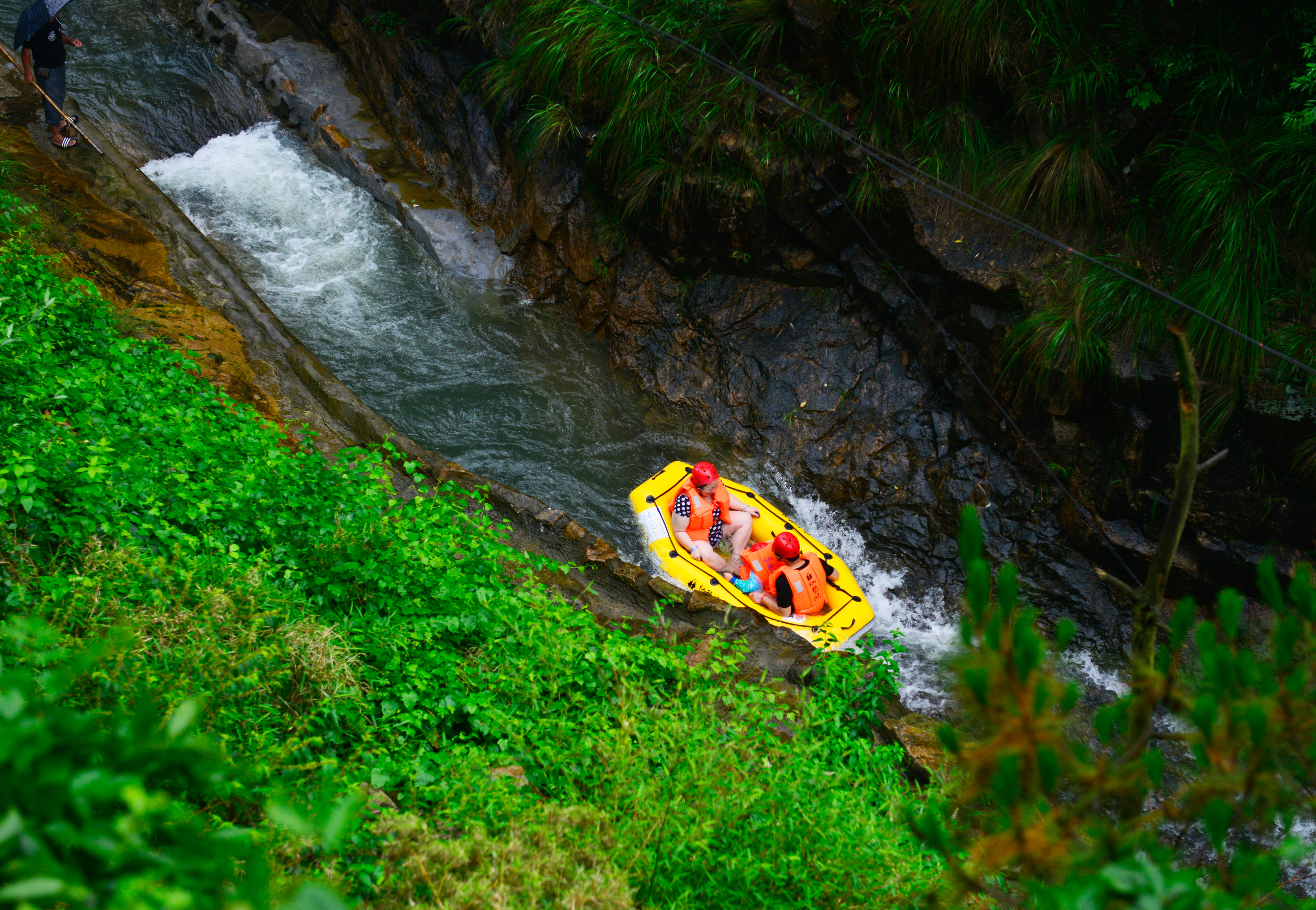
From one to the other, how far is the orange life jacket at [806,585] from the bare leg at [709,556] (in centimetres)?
43

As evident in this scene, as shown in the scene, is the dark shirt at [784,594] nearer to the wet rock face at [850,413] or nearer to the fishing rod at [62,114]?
the wet rock face at [850,413]

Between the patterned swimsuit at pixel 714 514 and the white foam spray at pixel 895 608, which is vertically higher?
the patterned swimsuit at pixel 714 514

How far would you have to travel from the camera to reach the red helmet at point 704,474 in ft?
22.2

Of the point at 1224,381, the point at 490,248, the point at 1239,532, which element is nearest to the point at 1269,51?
the point at 1224,381

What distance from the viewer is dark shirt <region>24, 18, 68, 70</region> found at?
7637mm

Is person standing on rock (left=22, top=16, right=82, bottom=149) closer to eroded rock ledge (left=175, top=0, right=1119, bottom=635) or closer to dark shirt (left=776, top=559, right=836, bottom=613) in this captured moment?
eroded rock ledge (left=175, top=0, right=1119, bottom=635)

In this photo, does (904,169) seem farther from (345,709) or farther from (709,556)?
(345,709)

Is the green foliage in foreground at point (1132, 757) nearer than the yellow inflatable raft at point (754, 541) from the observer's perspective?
Yes

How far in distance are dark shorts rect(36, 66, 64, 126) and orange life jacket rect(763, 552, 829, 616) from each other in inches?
323

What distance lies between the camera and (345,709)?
299cm

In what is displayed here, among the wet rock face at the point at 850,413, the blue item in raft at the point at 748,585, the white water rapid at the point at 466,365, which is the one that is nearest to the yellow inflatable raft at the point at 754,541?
the blue item in raft at the point at 748,585

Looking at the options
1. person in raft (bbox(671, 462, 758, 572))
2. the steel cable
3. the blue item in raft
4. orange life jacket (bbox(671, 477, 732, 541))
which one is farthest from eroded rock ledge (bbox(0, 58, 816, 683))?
the steel cable

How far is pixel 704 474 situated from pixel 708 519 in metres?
0.39

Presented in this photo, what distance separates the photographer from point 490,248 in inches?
368
